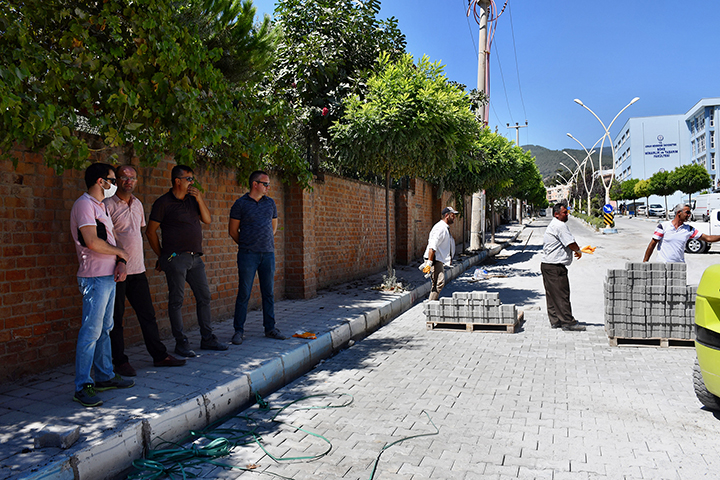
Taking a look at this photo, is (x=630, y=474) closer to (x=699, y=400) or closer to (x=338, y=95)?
(x=699, y=400)

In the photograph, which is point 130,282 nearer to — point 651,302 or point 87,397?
point 87,397

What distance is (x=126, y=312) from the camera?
5516 millimetres

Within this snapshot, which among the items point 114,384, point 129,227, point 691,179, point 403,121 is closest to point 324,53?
point 403,121

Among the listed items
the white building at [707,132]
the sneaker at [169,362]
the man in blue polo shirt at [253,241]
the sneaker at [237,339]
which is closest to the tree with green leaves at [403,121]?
the man in blue polo shirt at [253,241]

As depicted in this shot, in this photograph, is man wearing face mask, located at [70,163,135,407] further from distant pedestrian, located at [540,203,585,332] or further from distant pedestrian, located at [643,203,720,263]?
distant pedestrian, located at [643,203,720,263]

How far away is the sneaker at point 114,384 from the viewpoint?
403cm

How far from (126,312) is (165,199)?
1.42 metres

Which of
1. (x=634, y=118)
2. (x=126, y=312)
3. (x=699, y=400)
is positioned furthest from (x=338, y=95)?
(x=634, y=118)

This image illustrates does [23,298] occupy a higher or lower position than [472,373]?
higher

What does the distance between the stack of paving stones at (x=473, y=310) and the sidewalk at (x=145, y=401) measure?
1418 millimetres

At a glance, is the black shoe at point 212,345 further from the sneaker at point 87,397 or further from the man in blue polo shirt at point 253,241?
the sneaker at point 87,397

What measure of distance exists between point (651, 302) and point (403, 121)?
215 inches

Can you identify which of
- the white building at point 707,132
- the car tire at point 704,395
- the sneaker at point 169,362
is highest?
the white building at point 707,132

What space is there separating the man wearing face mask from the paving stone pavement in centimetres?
114
